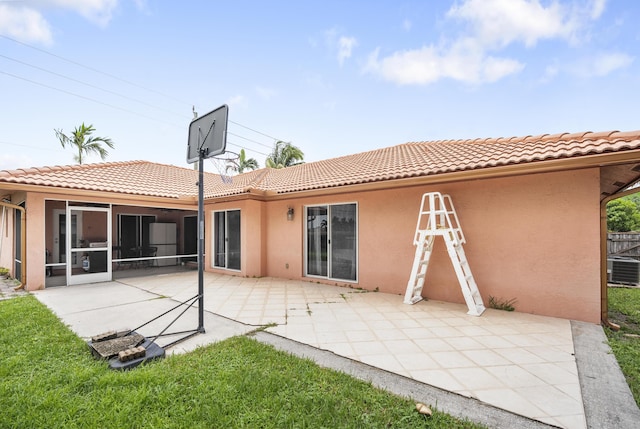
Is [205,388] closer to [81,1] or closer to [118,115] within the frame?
[81,1]

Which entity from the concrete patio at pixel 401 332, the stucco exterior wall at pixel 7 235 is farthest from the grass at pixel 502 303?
the stucco exterior wall at pixel 7 235

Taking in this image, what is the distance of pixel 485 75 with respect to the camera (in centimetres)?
1201

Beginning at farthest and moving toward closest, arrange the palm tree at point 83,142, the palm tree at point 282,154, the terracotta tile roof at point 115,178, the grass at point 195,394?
1. the palm tree at point 282,154
2. the palm tree at point 83,142
3. the terracotta tile roof at point 115,178
4. the grass at point 195,394

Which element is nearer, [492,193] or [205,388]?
[205,388]

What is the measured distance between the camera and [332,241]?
820 cm

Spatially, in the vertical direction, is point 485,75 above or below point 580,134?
above

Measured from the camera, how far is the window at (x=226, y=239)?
980cm

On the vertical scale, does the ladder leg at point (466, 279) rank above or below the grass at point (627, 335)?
above

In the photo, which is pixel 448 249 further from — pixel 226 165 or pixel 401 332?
pixel 226 165

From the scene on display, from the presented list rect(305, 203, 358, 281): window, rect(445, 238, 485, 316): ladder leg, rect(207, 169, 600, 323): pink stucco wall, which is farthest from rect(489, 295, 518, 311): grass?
rect(305, 203, 358, 281): window

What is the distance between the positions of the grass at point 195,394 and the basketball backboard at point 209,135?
2.96 m

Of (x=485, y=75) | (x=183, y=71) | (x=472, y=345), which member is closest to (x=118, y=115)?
(x=183, y=71)

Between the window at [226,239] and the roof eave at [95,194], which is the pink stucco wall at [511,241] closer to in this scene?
the window at [226,239]

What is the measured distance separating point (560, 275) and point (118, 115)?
1001 inches
